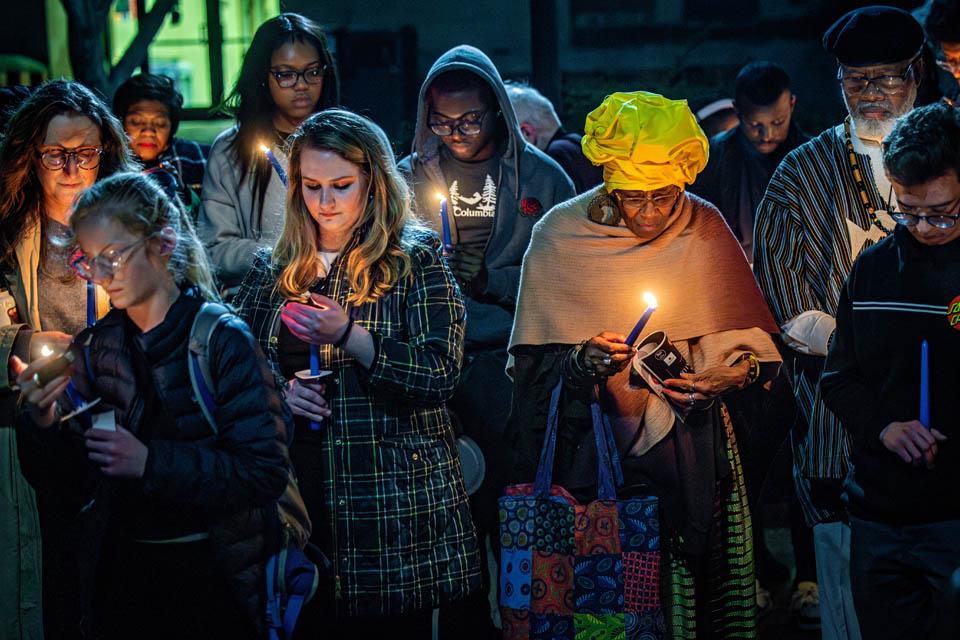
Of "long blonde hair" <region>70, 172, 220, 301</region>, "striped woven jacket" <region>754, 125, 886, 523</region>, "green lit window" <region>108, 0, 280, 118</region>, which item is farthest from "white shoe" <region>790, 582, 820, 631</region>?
"green lit window" <region>108, 0, 280, 118</region>

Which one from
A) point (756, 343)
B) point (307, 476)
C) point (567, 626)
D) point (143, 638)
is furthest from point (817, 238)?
point (143, 638)

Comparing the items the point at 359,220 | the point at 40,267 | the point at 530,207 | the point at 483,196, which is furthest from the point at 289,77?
the point at 359,220

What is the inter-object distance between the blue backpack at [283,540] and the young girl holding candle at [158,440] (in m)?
0.03

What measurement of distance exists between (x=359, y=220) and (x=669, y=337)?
3.80 ft

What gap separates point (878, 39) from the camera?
4.80 meters

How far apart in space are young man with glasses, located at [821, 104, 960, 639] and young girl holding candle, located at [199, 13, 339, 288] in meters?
2.54

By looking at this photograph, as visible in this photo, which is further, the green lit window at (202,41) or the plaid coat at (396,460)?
the green lit window at (202,41)

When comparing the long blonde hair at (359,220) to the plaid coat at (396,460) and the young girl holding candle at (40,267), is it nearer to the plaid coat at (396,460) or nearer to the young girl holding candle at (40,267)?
the plaid coat at (396,460)

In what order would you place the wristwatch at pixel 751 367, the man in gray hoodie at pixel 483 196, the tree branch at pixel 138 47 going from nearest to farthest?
the wristwatch at pixel 751 367
the man in gray hoodie at pixel 483 196
the tree branch at pixel 138 47

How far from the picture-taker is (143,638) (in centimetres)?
333

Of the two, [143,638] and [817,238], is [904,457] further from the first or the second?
[143,638]

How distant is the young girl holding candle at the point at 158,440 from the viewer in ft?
10.9

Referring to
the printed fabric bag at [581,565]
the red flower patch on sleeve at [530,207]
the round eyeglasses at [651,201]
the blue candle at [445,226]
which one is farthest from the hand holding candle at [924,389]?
the red flower patch on sleeve at [530,207]

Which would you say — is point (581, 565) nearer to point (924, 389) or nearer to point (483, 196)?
point (924, 389)
